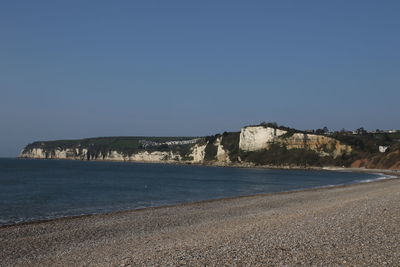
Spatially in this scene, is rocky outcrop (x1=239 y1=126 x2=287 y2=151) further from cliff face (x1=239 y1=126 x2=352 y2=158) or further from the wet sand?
the wet sand

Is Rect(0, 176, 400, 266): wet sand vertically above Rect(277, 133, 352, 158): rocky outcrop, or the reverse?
Rect(277, 133, 352, 158): rocky outcrop

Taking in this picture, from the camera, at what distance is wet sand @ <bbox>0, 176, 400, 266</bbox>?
11.0m

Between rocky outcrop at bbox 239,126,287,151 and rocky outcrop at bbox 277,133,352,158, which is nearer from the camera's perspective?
rocky outcrop at bbox 277,133,352,158

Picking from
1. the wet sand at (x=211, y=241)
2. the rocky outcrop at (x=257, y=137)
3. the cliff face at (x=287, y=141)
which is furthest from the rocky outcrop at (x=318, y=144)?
the wet sand at (x=211, y=241)

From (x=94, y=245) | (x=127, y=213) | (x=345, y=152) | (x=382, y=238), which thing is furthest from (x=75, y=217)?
(x=345, y=152)

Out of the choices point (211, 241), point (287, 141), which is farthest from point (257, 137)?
point (211, 241)

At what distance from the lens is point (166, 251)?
12.4 meters

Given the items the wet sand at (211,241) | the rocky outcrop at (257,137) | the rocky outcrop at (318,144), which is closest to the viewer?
Answer: the wet sand at (211,241)

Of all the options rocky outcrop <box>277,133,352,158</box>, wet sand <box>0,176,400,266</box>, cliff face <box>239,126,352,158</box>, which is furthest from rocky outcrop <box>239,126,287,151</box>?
wet sand <box>0,176,400,266</box>

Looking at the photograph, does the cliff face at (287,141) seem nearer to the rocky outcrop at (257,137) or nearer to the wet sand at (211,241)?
the rocky outcrop at (257,137)

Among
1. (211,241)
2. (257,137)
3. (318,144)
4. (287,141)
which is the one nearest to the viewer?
(211,241)

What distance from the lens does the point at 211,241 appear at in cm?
1377

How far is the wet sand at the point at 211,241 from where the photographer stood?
10969 millimetres

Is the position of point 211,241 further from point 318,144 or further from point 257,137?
point 257,137
